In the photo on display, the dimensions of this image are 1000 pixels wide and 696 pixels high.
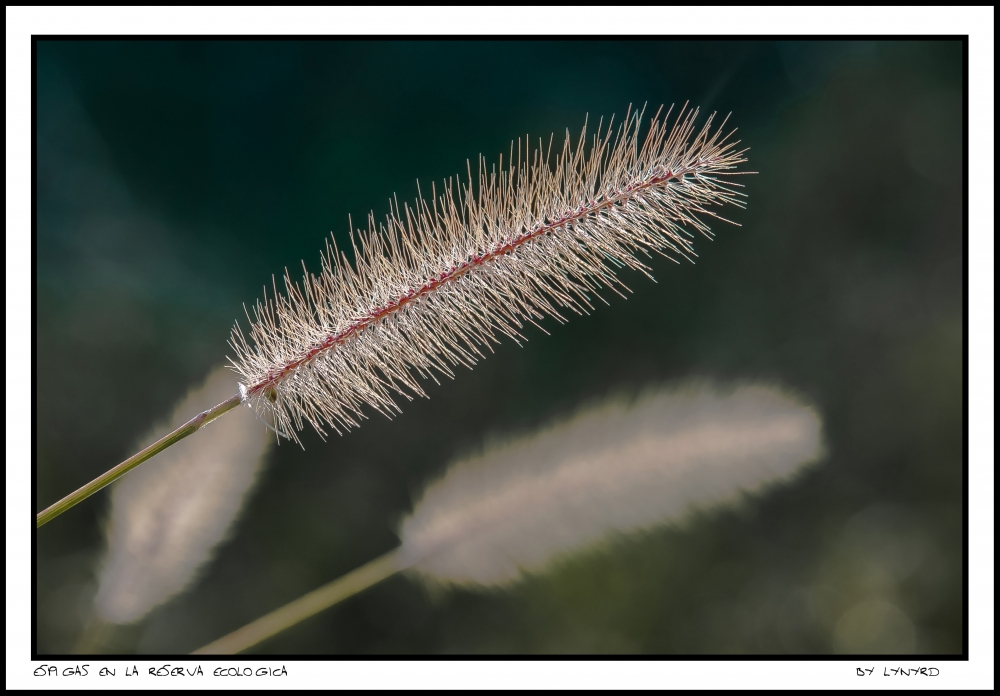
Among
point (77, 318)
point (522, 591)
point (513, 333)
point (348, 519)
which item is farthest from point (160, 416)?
point (513, 333)

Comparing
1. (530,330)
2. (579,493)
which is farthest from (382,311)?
(530,330)

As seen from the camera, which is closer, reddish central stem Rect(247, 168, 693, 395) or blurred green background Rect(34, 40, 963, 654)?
reddish central stem Rect(247, 168, 693, 395)

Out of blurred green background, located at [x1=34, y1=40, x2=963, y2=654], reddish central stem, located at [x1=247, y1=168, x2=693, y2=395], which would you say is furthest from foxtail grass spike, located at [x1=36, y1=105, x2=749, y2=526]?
blurred green background, located at [x1=34, y1=40, x2=963, y2=654]

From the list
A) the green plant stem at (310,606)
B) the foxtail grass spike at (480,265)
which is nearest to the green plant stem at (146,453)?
the foxtail grass spike at (480,265)

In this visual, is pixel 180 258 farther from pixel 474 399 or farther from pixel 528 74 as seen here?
pixel 528 74

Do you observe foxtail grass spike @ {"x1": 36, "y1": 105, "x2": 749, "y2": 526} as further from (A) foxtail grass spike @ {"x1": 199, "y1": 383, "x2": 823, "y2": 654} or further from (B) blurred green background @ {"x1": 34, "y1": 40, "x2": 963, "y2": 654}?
(B) blurred green background @ {"x1": 34, "y1": 40, "x2": 963, "y2": 654}

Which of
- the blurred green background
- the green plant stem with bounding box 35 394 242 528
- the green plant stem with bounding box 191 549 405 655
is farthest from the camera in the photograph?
the blurred green background

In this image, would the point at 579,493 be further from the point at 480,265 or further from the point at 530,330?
the point at 530,330

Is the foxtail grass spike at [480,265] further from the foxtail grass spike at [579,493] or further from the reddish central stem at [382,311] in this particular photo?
the foxtail grass spike at [579,493]
